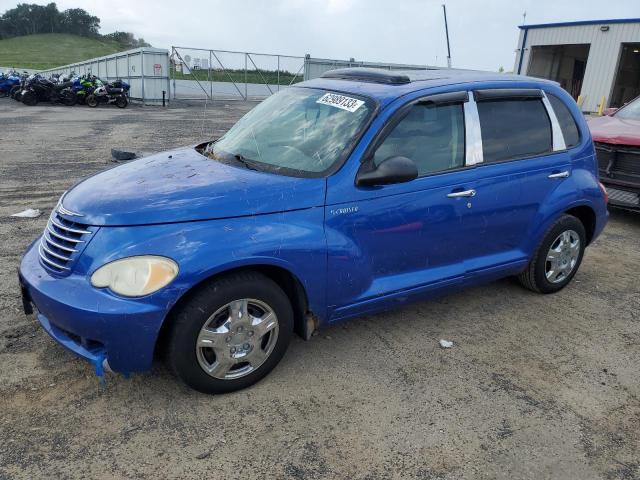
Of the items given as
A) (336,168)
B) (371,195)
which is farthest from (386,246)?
(336,168)

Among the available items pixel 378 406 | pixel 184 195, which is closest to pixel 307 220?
pixel 184 195

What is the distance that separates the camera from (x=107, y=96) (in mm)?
22422

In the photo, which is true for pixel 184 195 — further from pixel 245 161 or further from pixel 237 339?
pixel 237 339

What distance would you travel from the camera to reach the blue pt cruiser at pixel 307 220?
2834 millimetres

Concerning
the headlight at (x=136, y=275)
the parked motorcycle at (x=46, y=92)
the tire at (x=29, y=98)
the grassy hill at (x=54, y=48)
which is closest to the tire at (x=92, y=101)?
the parked motorcycle at (x=46, y=92)

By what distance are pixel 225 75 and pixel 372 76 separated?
2765cm

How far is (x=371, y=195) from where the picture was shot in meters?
3.39

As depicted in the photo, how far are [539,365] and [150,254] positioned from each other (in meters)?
2.66

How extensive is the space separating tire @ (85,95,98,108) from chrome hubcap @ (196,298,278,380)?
869 inches

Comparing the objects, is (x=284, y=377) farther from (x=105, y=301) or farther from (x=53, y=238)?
(x=53, y=238)

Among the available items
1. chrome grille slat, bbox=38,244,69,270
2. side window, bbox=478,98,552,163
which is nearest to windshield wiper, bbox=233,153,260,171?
chrome grille slat, bbox=38,244,69,270

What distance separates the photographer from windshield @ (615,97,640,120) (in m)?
8.05

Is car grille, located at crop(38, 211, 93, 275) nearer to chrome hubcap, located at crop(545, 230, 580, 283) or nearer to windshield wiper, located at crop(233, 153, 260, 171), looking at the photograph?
windshield wiper, located at crop(233, 153, 260, 171)

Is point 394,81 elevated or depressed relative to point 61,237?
elevated
